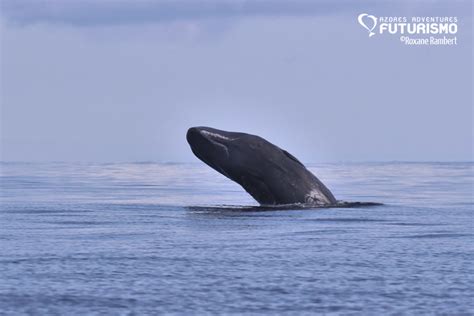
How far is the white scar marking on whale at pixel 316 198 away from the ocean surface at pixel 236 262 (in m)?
1.21

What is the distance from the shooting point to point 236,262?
17625 millimetres

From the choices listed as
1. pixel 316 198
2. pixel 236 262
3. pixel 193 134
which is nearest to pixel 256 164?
pixel 193 134

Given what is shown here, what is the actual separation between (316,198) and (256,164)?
186 cm

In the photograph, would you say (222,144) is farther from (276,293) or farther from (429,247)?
(276,293)

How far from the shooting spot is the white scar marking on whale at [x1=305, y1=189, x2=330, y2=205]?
1145 inches

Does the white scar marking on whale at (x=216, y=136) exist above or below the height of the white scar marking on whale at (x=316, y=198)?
above

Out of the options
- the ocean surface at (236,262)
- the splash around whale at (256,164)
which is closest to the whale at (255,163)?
the splash around whale at (256,164)

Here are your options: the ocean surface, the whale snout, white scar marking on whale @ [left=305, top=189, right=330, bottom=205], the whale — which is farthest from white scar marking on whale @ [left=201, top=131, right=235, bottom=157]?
white scar marking on whale @ [left=305, top=189, right=330, bottom=205]

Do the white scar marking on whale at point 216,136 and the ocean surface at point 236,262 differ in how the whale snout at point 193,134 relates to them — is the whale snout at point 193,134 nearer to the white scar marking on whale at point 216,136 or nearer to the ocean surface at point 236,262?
the white scar marking on whale at point 216,136

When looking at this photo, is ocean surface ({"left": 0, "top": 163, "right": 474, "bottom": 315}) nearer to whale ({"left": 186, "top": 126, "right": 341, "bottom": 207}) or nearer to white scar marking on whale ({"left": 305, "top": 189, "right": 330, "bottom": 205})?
whale ({"left": 186, "top": 126, "right": 341, "bottom": 207})

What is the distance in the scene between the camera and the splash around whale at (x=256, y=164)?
93.2 feet

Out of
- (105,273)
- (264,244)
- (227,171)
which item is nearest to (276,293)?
(105,273)

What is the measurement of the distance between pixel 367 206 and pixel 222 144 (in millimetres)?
4240

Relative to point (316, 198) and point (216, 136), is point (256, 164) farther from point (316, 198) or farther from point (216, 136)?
point (316, 198)
